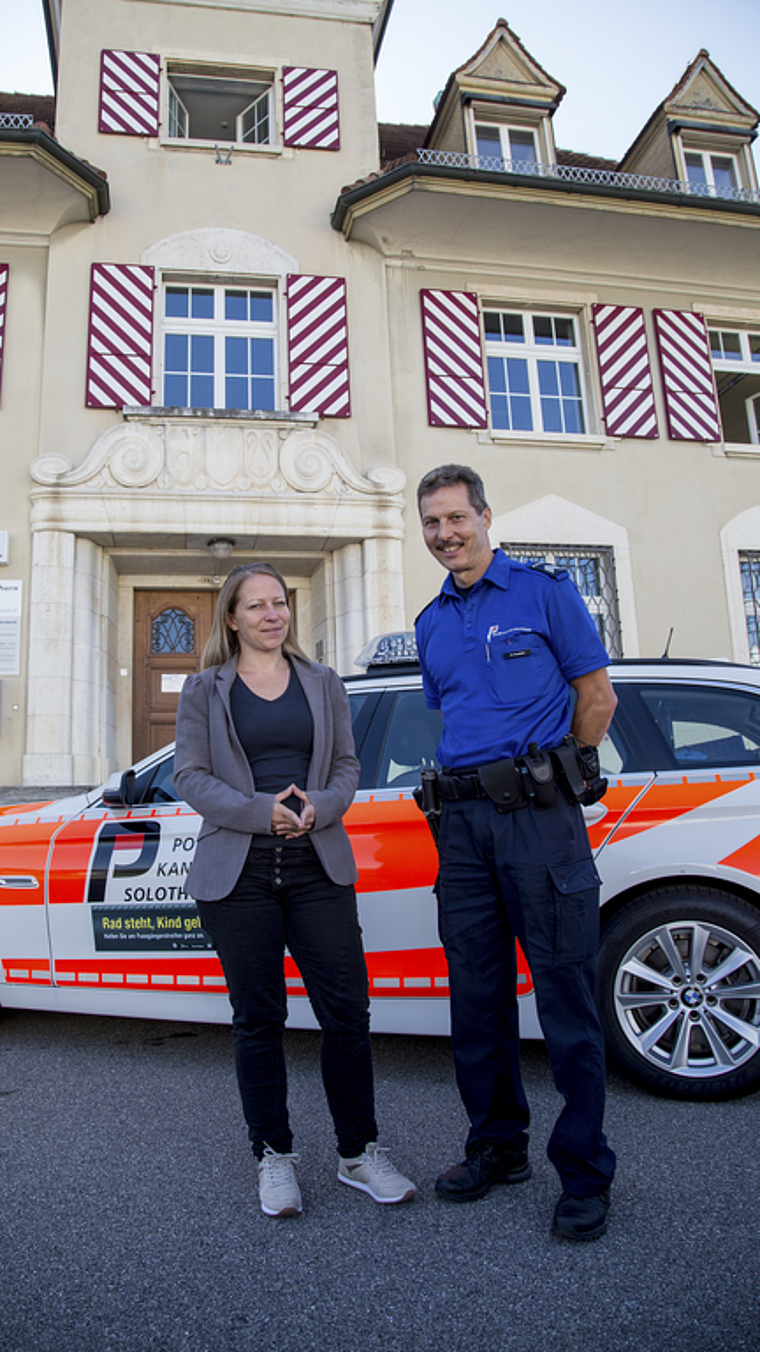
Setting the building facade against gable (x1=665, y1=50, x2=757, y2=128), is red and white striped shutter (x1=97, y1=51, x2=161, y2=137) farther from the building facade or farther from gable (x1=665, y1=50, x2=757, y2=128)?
gable (x1=665, y1=50, x2=757, y2=128)

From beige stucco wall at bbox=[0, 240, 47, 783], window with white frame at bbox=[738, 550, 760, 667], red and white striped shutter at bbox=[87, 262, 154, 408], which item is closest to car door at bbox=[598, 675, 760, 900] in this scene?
beige stucco wall at bbox=[0, 240, 47, 783]

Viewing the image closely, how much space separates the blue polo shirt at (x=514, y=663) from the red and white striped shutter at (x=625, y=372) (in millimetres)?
8844

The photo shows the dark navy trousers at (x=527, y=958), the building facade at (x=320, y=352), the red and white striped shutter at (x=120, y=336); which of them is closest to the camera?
the dark navy trousers at (x=527, y=958)

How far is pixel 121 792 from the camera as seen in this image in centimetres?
317

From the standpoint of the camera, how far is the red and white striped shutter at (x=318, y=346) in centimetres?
959

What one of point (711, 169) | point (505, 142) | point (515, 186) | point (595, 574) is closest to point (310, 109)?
point (505, 142)

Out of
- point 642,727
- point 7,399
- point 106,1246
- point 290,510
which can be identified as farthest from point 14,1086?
point 7,399

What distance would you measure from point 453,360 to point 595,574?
10.3ft

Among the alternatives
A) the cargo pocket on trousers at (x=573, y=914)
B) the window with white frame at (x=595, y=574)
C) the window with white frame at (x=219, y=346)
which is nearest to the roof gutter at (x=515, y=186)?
the window with white frame at (x=219, y=346)

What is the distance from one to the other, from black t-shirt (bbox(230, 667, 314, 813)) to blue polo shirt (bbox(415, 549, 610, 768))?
0.41m

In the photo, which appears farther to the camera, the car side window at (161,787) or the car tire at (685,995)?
the car side window at (161,787)

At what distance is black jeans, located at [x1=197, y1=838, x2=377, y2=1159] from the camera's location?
7.47ft

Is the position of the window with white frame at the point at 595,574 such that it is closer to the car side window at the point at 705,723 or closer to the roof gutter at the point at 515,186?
the roof gutter at the point at 515,186

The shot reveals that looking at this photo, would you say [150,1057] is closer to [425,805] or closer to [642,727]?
[425,805]
